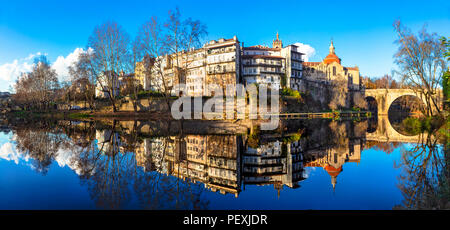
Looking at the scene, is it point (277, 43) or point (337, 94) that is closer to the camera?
point (337, 94)

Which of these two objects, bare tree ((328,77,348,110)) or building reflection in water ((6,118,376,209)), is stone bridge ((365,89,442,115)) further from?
building reflection in water ((6,118,376,209))

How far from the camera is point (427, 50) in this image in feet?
92.0

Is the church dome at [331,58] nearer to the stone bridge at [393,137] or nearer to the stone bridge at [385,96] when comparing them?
the stone bridge at [385,96]

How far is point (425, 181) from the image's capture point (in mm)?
7102

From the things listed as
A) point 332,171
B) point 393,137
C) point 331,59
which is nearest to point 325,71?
point 331,59

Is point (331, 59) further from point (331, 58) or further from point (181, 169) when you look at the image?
point (181, 169)

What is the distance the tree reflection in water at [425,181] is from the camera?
554 centimetres

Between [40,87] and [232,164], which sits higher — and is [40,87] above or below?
above

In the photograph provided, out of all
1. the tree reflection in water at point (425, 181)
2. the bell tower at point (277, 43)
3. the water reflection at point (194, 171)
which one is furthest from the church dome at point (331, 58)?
the water reflection at point (194, 171)

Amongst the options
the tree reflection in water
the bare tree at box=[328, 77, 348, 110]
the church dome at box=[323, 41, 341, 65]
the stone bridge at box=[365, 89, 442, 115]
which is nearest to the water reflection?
the tree reflection in water

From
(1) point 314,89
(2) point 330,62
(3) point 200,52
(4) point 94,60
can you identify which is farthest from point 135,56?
(2) point 330,62
